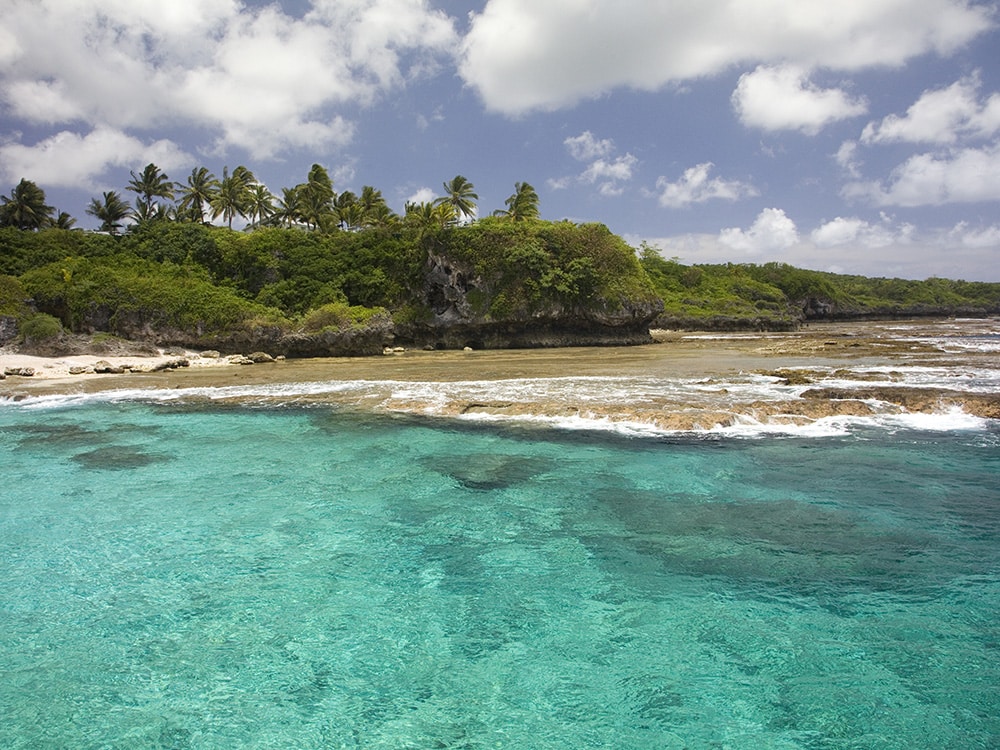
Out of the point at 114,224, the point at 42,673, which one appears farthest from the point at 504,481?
the point at 114,224

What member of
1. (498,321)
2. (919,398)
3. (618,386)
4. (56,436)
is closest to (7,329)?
(56,436)

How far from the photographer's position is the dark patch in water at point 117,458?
12211mm

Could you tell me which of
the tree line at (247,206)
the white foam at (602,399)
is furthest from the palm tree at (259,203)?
the white foam at (602,399)

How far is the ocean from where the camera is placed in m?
4.57

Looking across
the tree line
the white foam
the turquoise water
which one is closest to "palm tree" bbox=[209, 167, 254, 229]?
the tree line

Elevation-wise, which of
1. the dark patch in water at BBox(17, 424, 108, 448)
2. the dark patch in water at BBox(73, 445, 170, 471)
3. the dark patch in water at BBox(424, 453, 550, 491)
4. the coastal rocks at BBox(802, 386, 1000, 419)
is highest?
the coastal rocks at BBox(802, 386, 1000, 419)

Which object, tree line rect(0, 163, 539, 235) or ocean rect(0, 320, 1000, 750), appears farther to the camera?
tree line rect(0, 163, 539, 235)

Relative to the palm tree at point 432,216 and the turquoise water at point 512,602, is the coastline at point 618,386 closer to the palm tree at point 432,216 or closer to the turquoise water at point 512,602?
the turquoise water at point 512,602

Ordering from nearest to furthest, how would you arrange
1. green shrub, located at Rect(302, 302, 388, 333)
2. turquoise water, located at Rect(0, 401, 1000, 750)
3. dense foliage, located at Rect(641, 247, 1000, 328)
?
turquoise water, located at Rect(0, 401, 1000, 750) < green shrub, located at Rect(302, 302, 388, 333) < dense foliage, located at Rect(641, 247, 1000, 328)

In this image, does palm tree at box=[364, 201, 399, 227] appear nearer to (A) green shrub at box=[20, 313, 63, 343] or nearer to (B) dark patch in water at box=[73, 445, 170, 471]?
(A) green shrub at box=[20, 313, 63, 343]

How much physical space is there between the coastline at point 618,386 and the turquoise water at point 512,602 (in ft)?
10.9

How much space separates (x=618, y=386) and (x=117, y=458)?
614 inches

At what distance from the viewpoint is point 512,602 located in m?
6.38

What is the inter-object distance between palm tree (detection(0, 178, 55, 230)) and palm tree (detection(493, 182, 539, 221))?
4367 cm
